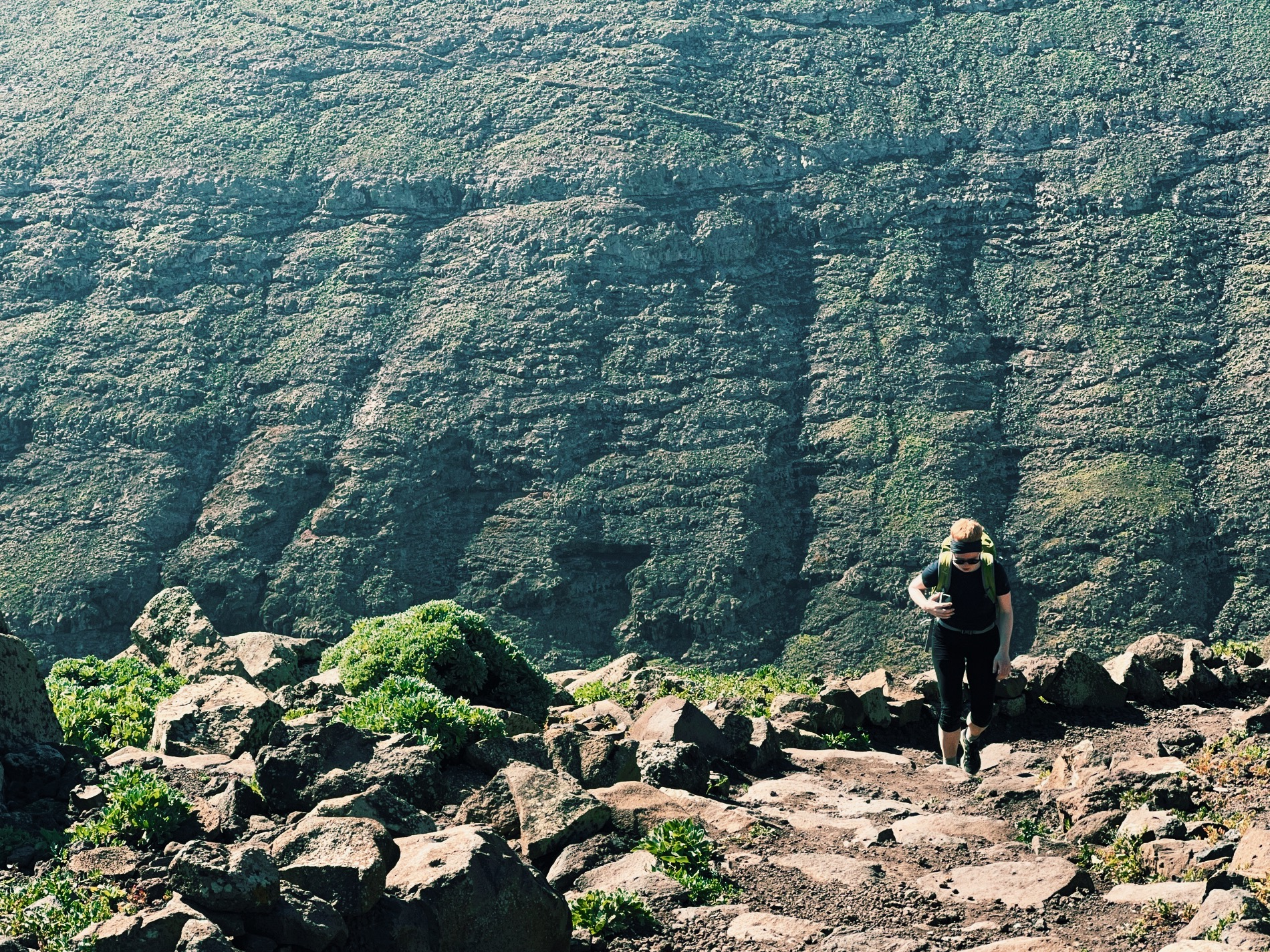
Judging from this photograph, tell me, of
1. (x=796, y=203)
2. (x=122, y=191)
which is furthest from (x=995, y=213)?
(x=122, y=191)

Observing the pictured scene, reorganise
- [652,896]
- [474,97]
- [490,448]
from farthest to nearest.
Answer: [474,97], [490,448], [652,896]

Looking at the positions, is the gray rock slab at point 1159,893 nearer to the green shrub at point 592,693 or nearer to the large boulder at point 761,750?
the large boulder at point 761,750

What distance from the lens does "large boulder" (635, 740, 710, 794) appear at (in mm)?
8969

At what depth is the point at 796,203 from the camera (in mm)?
84250

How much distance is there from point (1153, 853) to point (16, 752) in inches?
244

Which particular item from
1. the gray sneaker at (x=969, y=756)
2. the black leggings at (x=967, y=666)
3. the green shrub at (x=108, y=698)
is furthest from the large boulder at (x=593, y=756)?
the green shrub at (x=108, y=698)

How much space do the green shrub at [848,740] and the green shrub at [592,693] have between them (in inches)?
93.8

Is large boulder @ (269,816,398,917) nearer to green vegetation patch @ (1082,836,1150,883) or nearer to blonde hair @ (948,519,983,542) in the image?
green vegetation patch @ (1082,836,1150,883)

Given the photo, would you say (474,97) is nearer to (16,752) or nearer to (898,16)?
(898,16)

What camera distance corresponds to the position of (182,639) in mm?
14188

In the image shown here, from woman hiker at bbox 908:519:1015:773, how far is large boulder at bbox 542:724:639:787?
6.84 feet

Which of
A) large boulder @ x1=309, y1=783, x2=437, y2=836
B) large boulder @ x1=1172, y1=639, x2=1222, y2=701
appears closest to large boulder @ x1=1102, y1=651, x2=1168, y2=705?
large boulder @ x1=1172, y1=639, x2=1222, y2=701

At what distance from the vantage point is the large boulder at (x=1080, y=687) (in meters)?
12.6

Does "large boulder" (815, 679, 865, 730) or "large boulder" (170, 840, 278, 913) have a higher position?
"large boulder" (170, 840, 278, 913)
